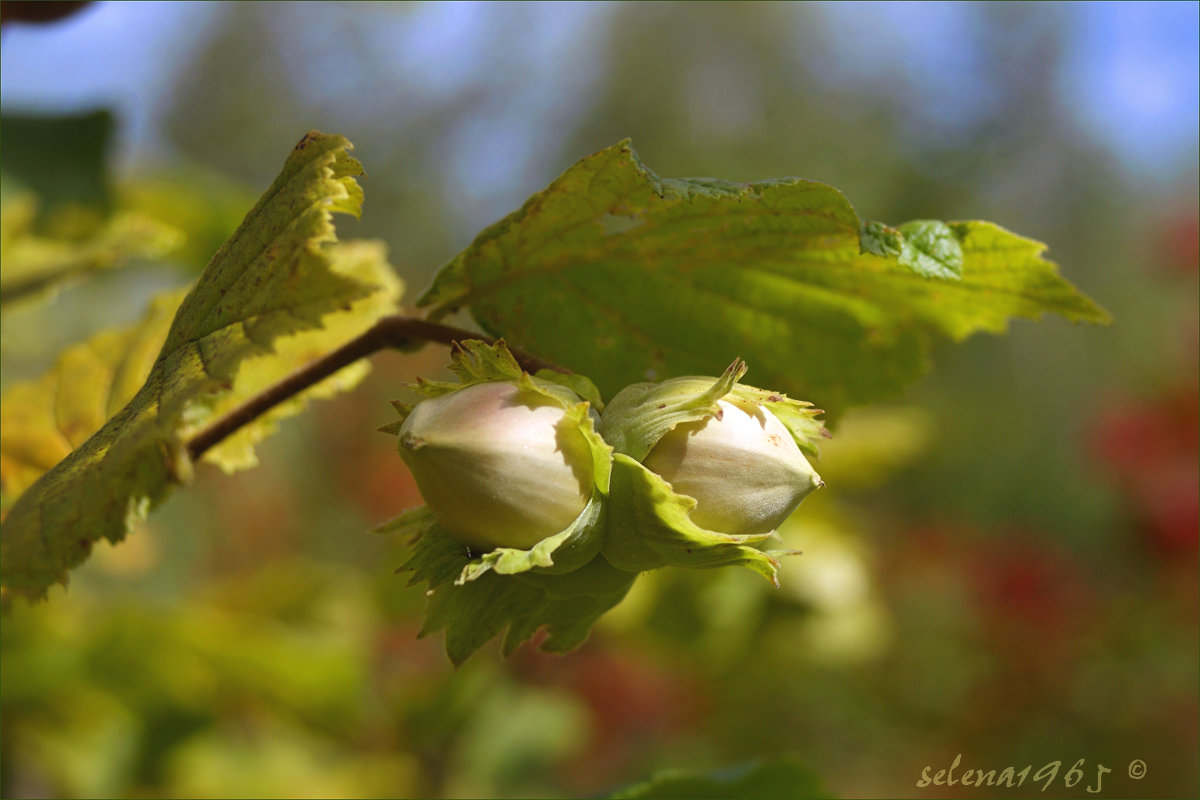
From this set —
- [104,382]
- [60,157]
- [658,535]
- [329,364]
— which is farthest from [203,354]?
[60,157]

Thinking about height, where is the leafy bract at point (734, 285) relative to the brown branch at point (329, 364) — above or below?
above

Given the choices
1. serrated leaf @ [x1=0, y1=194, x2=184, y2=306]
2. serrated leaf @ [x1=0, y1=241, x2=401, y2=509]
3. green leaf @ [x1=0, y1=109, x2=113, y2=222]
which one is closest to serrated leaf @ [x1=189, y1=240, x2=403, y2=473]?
serrated leaf @ [x1=0, y1=241, x2=401, y2=509]

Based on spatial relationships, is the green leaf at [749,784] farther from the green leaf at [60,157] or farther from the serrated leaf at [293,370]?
the green leaf at [60,157]

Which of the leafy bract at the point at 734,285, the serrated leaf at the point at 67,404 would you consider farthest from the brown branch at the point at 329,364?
the serrated leaf at the point at 67,404

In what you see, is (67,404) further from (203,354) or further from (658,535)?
(658,535)

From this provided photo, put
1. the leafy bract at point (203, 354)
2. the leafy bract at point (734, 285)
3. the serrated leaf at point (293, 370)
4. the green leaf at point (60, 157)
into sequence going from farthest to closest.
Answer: the green leaf at point (60, 157) < the serrated leaf at point (293, 370) < the leafy bract at point (734, 285) < the leafy bract at point (203, 354)

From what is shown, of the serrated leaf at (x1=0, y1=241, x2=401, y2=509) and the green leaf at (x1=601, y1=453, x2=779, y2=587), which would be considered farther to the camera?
the serrated leaf at (x1=0, y1=241, x2=401, y2=509)

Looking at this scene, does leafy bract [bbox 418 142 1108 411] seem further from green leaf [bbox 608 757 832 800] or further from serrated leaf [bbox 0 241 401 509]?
green leaf [bbox 608 757 832 800]
